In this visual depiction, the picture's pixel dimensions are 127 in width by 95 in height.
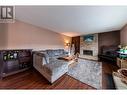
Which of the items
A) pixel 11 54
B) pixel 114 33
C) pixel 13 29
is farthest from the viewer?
pixel 114 33

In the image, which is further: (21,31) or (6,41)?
(21,31)

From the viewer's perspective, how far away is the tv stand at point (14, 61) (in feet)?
11.6

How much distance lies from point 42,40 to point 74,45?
13.9 ft

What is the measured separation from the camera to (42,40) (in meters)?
5.71

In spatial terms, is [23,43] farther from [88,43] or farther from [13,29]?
[88,43]

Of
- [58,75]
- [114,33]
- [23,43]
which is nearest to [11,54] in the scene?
[23,43]

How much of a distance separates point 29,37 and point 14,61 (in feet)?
4.98

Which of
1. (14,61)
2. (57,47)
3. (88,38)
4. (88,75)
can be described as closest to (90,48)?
(88,38)

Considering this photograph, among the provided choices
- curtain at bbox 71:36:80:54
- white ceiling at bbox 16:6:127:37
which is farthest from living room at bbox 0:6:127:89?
curtain at bbox 71:36:80:54

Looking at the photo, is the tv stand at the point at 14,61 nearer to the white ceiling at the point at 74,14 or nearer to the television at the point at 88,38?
the white ceiling at the point at 74,14

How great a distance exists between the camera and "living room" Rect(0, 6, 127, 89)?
9.58ft

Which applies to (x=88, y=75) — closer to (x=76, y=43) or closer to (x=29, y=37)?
(x=29, y=37)

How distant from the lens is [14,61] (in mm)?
3932
